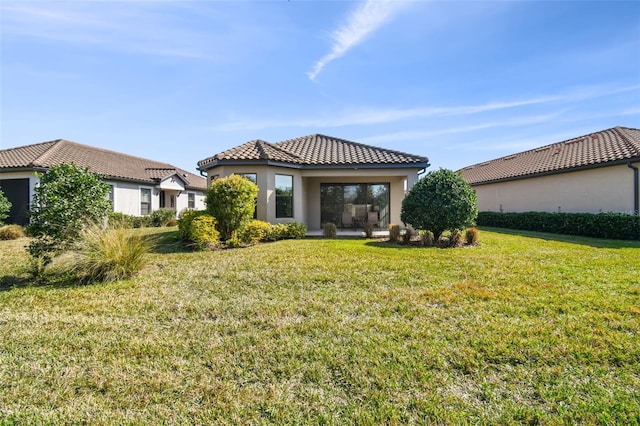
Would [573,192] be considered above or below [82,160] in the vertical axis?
below

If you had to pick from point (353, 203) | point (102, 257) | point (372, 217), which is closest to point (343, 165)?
point (353, 203)

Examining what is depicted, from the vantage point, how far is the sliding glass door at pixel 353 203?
16641mm

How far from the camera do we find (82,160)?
2131 cm

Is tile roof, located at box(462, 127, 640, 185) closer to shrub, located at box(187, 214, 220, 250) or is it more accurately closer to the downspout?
the downspout

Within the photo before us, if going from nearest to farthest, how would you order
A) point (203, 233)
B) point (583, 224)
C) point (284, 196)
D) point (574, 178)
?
1. point (203, 233)
2. point (583, 224)
3. point (284, 196)
4. point (574, 178)

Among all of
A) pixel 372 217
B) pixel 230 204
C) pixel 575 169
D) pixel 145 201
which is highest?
pixel 575 169

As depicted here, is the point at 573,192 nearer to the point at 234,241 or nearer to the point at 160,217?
the point at 234,241

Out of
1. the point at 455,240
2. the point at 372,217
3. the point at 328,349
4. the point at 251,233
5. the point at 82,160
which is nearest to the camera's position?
the point at 328,349

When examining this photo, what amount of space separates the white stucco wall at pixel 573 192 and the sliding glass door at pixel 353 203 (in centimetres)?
978

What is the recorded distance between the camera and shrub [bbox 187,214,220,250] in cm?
1026

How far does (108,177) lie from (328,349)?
21.3 metres

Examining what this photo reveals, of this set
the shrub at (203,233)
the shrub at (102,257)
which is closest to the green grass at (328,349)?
the shrub at (102,257)

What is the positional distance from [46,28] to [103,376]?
10840 millimetres

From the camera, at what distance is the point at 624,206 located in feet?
44.6
